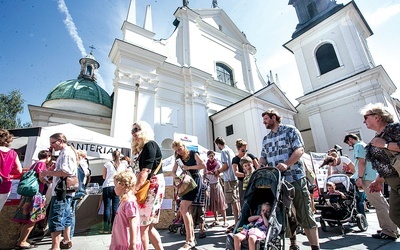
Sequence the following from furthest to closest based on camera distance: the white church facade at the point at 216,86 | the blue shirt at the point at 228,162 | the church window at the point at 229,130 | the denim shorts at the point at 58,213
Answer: the church window at the point at 229,130 < the white church facade at the point at 216,86 < the blue shirt at the point at 228,162 < the denim shorts at the point at 58,213

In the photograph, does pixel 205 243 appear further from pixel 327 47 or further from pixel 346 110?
pixel 327 47

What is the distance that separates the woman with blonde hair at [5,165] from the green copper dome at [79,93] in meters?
13.0

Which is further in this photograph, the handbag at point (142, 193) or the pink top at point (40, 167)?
the pink top at point (40, 167)

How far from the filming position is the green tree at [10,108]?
23.4 m

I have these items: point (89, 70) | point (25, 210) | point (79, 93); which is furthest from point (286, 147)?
point (89, 70)

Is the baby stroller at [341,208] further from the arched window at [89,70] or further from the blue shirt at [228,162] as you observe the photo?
the arched window at [89,70]

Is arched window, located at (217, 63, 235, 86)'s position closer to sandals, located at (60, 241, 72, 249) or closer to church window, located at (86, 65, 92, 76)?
church window, located at (86, 65, 92, 76)

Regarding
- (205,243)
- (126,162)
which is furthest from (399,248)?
(126,162)

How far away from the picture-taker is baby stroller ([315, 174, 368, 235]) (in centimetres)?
385

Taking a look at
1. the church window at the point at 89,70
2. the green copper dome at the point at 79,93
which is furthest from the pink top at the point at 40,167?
the church window at the point at 89,70

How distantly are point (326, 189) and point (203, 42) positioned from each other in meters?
16.1

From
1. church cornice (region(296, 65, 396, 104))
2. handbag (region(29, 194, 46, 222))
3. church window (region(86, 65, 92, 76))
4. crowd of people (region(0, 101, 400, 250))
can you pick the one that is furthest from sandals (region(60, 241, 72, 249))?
church window (region(86, 65, 92, 76))

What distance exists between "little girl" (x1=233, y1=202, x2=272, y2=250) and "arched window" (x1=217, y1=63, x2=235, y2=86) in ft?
54.3

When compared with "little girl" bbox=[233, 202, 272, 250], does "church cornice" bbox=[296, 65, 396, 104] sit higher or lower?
higher
